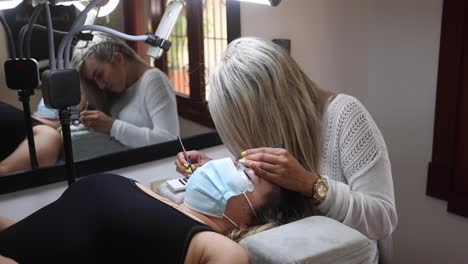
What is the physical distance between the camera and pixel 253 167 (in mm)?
1052

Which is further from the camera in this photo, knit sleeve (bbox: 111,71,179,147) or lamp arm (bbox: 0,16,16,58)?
knit sleeve (bbox: 111,71,179,147)

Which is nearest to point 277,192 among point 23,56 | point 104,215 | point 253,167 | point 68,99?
point 253,167

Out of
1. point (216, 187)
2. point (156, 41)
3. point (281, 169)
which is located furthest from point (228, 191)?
point (156, 41)

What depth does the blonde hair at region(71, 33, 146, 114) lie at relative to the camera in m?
1.66

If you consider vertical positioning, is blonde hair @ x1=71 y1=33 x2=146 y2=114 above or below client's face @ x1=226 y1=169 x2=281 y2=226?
above

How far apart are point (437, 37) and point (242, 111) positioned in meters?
0.98

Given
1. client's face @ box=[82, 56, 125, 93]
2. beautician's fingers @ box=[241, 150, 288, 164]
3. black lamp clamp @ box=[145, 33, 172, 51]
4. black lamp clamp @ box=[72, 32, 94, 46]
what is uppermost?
black lamp clamp @ box=[72, 32, 94, 46]

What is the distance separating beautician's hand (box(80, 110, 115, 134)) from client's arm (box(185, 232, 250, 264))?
3.28 feet

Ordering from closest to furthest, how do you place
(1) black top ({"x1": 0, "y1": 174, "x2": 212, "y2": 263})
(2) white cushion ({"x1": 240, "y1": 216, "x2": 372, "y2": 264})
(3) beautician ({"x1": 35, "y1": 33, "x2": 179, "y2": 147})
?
(2) white cushion ({"x1": 240, "y1": 216, "x2": 372, "y2": 264}) → (1) black top ({"x1": 0, "y1": 174, "x2": 212, "y2": 263}) → (3) beautician ({"x1": 35, "y1": 33, "x2": 179, "y2": 147})

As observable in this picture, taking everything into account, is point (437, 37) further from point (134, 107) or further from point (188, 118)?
point (134, 107)

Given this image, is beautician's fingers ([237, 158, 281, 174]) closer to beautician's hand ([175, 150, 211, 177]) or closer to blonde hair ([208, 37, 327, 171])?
blonde hair ([208, 37, 327, 171])

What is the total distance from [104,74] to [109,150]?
298mm

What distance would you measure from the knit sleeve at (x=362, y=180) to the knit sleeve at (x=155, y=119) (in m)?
0.96

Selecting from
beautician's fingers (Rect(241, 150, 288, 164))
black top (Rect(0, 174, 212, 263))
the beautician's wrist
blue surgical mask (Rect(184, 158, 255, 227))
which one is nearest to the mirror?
black top (Rect(0, 174, 212, 263))
